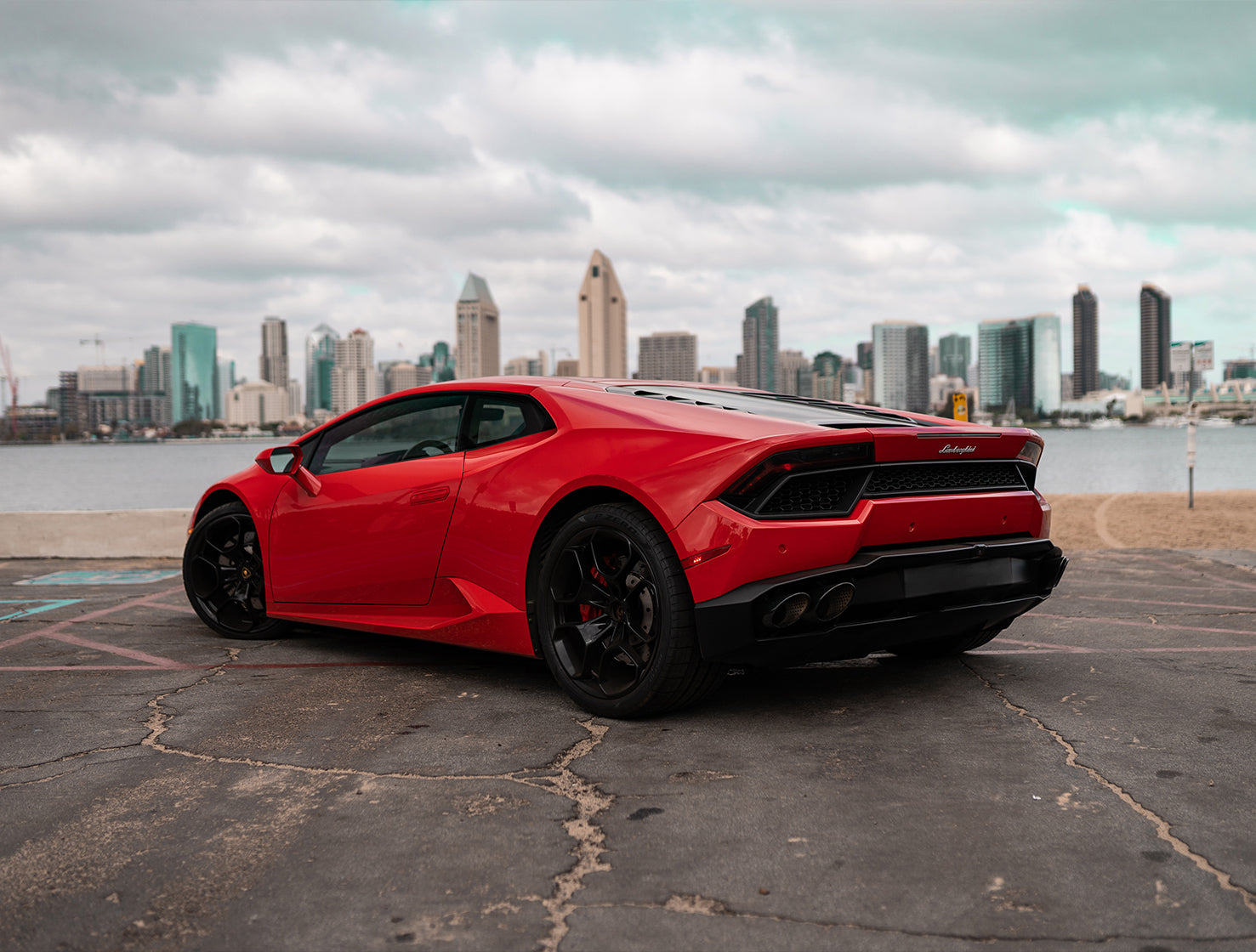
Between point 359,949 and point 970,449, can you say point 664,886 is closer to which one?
point 359,949

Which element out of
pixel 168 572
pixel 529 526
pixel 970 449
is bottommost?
pixel 168 572

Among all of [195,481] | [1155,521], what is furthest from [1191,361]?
[195,481]

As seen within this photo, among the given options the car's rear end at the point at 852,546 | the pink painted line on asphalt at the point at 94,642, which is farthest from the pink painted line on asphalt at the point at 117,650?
the car's rear end at the point at 852,546

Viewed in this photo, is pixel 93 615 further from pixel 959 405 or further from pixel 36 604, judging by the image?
pixel 959 405

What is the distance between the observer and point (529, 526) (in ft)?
12.7

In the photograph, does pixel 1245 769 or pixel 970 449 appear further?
pixel 970 449

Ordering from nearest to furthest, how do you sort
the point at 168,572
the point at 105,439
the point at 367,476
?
the point at 367,476 → the point at 168,572 → the point at 105,439

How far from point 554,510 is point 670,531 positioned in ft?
2.01

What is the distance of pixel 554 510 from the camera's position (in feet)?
12.6

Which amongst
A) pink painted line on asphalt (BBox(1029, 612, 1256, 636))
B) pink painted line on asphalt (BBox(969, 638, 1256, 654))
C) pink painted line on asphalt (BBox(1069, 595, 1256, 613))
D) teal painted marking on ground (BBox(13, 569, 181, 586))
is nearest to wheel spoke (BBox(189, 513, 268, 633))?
teal painted marking on ground (BBox(13, 569, 181, 586))

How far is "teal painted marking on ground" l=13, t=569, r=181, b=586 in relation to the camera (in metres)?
8.38

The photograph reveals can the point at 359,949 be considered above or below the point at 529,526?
below

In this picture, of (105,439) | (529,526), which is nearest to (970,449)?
(529,526)

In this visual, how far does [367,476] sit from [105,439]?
17296 centimetres
